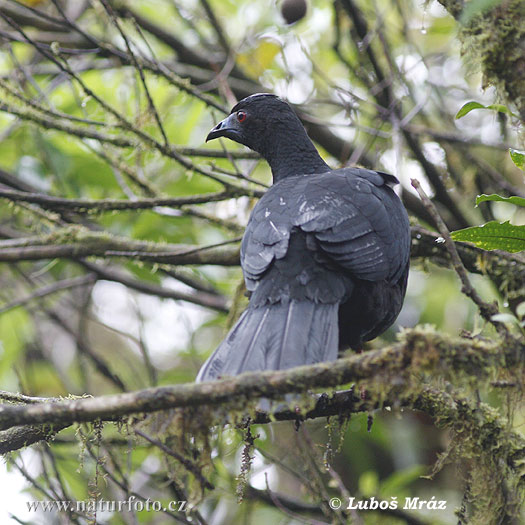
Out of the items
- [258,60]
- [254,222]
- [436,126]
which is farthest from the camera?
[436,126]

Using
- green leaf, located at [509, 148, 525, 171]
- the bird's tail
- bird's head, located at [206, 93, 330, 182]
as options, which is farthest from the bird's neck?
green leaf, located at [509, 148, 525, 171]

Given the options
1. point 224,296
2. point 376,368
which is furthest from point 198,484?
point 224,296

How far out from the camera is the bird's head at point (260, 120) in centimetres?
494

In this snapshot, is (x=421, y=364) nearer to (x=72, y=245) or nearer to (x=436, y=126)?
(x=72, y=245)

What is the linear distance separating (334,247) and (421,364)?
1331 mm

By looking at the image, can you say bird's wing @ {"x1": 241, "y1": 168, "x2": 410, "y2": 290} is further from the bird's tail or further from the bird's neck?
the bird's neck

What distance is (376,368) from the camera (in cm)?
206

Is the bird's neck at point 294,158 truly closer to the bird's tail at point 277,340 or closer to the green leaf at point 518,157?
the bird's tail at point 277,340

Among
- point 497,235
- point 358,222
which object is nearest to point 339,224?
point 358,222

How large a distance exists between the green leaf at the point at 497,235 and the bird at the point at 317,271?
0.68m

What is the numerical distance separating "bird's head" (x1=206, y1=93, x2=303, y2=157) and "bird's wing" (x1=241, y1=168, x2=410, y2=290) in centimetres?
104

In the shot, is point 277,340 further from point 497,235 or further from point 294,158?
point 294,158

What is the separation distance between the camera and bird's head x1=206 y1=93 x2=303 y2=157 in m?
4.94

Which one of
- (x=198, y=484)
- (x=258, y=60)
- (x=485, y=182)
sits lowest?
(x=198, y=484)
